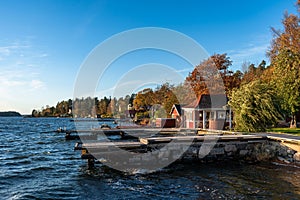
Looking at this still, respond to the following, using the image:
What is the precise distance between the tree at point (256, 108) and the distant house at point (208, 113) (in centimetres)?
714

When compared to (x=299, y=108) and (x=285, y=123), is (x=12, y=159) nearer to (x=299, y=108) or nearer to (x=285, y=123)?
(x=299, y=108)

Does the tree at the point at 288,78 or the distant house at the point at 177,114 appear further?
the distant house at the point at 177,114

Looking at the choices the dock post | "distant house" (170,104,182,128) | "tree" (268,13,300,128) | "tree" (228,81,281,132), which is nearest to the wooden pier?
the dock post

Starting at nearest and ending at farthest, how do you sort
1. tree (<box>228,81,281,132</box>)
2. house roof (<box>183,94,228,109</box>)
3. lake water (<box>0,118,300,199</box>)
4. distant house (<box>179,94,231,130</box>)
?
lake water (<box>0,118,300,199</box>)
tree (<box>228,81,281,132</box>)
distant house (<box>179,94,231,130</box>)
house roof (<box>183,94,228,109</box>)

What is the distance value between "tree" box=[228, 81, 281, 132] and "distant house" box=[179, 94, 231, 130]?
23.4 ft

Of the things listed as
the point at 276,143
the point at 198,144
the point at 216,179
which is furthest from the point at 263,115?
the point at 216,179

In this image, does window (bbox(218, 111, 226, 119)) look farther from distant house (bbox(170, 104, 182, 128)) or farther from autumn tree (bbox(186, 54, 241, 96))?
autumn tree (bbox(186, 54, 241, 96))

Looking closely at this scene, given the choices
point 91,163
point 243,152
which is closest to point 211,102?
point 243,152

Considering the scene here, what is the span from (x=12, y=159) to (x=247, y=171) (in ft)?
45.8

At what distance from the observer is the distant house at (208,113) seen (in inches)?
1018

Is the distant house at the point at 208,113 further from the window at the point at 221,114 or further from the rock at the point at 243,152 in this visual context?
the rock at the point at 243,152

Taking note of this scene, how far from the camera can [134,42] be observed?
64.6 ft

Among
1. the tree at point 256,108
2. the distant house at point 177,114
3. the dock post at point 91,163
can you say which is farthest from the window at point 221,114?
the dock post at point 91,163

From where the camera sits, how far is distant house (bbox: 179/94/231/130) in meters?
25.9
